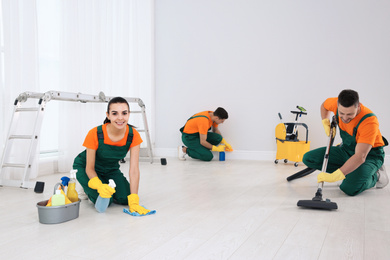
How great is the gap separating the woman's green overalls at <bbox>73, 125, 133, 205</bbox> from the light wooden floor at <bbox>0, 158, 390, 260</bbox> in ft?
0.31

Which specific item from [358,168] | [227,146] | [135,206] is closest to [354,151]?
[358,168]

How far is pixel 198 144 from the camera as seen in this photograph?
16.5ft

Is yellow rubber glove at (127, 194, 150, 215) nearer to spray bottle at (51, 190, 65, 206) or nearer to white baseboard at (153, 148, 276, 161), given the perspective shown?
spray bottle at (51, 190, 65, 206)

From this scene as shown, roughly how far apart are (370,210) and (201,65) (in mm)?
3573

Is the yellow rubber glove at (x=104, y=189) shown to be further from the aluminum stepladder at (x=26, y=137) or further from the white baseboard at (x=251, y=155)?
the white baseboard at (x=251, y=155)

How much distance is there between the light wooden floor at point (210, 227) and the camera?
5.10ft

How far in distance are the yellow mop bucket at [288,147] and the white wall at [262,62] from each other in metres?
0.38

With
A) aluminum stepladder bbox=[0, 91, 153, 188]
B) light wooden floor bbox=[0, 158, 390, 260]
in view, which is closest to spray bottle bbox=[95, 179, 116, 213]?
light wooden floor bbox=[0, 158, 390, 260]

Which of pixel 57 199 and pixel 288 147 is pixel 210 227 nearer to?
pixel 57 199

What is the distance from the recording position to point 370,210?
232 cm

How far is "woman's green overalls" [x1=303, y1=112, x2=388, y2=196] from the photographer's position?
8.91 feet

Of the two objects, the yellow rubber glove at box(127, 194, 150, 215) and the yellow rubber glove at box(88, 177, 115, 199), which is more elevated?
the yellow rubber glove at box(88, 177, 115, 199)

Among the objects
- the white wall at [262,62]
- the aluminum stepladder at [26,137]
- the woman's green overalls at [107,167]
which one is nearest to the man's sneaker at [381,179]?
the white wall at [262,62]

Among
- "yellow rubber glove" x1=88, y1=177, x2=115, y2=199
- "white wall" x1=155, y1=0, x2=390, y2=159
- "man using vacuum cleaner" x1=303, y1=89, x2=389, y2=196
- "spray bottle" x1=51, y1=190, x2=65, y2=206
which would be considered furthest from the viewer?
"white wall" x1=155, y1=0, x2=390, y2=159
